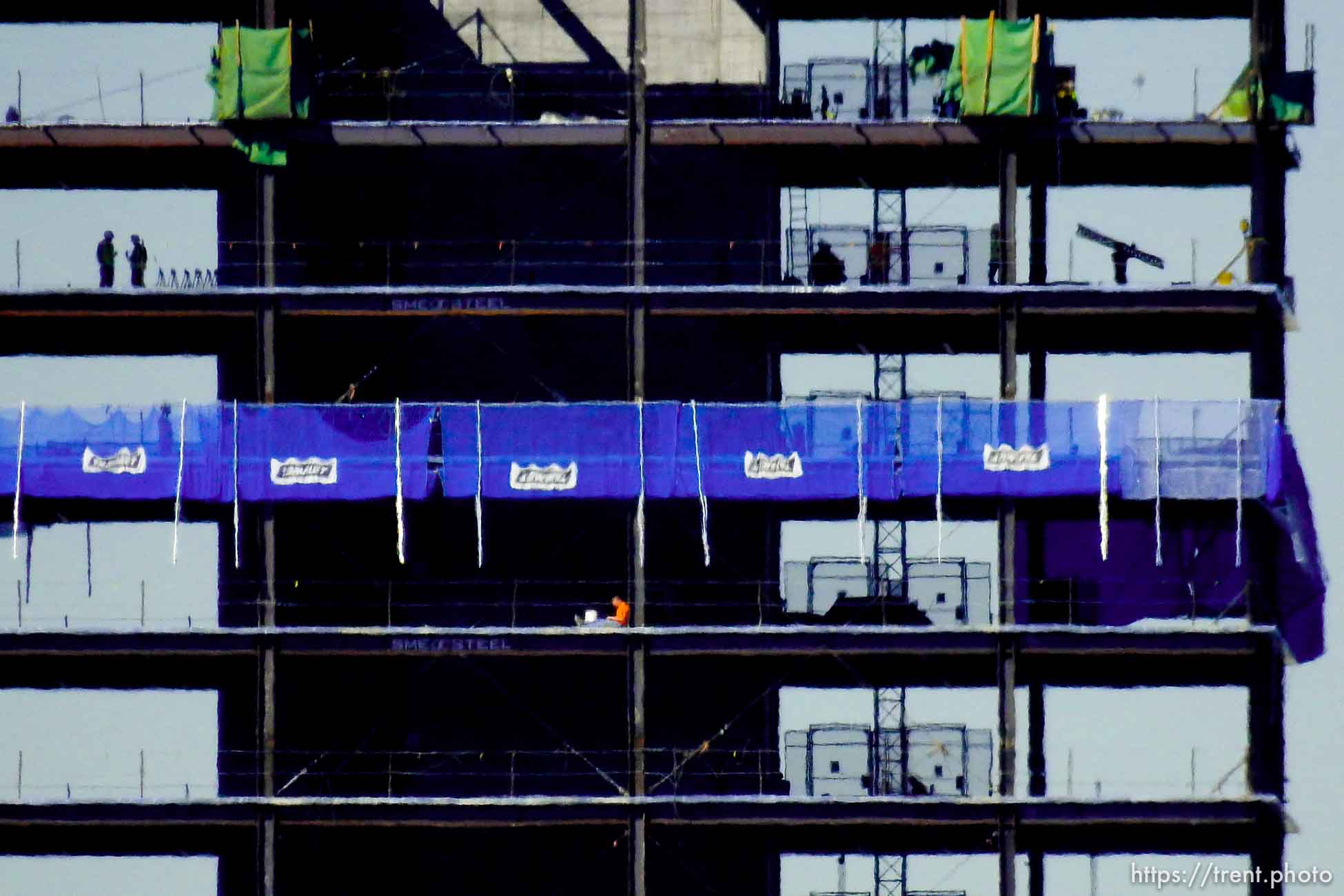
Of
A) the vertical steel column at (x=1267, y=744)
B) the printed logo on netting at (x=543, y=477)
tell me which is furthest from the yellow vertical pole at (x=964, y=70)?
the vertical steel column at (x=1267, y=744)

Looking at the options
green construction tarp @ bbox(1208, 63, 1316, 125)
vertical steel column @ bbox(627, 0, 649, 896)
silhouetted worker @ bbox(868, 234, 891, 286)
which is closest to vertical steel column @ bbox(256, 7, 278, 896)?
vertical steel column @ bbox(627, 0, 649, 896)

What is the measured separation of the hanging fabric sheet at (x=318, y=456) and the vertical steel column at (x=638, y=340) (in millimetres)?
4997

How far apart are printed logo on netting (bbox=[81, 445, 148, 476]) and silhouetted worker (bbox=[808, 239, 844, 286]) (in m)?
15.4

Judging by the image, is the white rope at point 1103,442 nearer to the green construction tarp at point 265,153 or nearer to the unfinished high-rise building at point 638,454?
the unfinished high-rise building at point 638,454

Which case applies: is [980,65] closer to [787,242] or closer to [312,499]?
[787,242]

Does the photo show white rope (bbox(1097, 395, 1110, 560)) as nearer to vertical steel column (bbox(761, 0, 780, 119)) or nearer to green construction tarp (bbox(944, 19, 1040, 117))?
green construction tarp (bbox(944, 19, 1040, 117))

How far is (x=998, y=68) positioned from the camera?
80.3 metres

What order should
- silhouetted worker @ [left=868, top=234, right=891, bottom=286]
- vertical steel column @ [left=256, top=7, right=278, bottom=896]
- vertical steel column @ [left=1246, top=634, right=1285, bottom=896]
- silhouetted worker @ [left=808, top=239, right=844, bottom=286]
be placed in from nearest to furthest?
vertical steel column @ [left=256, top=7, right=278, bottom=896] → vertical steel column @ [left=1246, top=634, right=1285, bottom=896] → silhouetted worker @ [left=808, top=239, right=844, bottom=286] → silhouetted worker @ [left=868, top=234, right=891, bottom=286]

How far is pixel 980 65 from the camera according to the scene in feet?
263

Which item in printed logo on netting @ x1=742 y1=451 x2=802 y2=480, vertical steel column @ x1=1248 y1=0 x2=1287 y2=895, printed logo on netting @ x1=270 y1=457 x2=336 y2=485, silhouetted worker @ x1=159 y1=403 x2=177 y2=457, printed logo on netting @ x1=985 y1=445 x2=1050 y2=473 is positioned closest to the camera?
vertical steel column @ x1=1248 y1=0 x2=1287 y2=895

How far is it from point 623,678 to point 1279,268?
1808 centimetres

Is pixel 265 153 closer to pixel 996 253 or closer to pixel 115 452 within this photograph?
pixel 115 452

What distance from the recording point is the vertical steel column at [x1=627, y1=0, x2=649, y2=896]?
77.4 metres

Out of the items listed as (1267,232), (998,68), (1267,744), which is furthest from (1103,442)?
(998,68)
